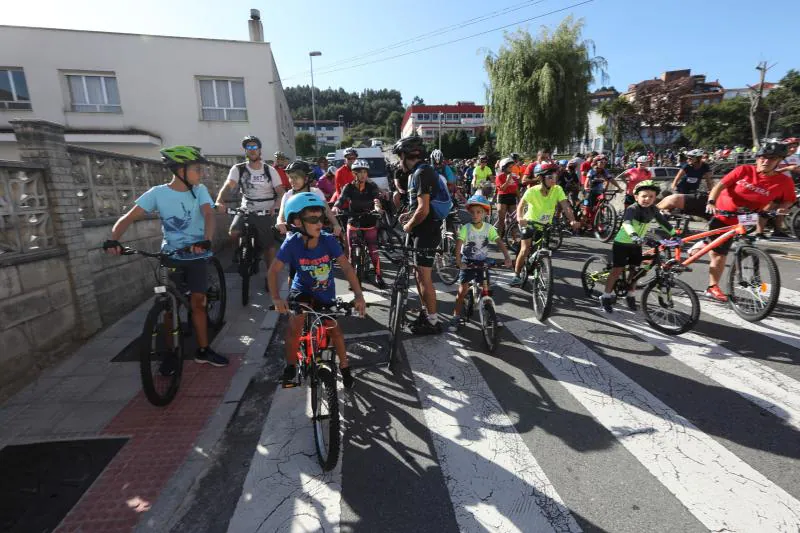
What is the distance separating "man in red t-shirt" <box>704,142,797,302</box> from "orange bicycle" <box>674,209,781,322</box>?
0.42 feet

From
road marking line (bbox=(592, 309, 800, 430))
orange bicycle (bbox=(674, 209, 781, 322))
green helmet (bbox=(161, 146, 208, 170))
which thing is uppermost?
green helmet (bbox=(161, 146, 208, 170))

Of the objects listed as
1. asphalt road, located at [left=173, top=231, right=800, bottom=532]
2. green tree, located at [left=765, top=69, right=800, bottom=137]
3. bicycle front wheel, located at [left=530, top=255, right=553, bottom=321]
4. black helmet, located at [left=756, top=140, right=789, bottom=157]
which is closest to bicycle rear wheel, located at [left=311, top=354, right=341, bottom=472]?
asphalt road, located at [left=173, top=231, right=800, bottom=532]

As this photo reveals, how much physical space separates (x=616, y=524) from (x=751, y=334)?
12.3ft

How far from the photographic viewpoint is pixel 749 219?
184 inches

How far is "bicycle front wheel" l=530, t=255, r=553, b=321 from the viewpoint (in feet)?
16.2

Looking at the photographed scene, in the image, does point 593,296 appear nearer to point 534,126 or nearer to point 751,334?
point 751,334

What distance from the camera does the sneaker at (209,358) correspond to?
13.7 feet

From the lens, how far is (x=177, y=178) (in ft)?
12.8

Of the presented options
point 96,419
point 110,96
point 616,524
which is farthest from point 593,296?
point 110,96

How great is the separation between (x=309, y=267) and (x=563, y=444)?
239 centimetres

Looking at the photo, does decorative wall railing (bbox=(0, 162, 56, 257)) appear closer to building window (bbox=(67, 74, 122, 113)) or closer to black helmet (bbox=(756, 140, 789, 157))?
black helmet (bbox=(756, 140, 789, 157))

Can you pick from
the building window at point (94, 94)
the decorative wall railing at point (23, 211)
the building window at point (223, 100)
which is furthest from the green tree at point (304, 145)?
the decorative wall railing at point (23, 211)

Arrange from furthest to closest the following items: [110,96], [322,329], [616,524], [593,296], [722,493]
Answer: [110,96] < [593,296] < [322,329] < [722,493] < [616,524]

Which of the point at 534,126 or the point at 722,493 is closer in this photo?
the point at 722,493
